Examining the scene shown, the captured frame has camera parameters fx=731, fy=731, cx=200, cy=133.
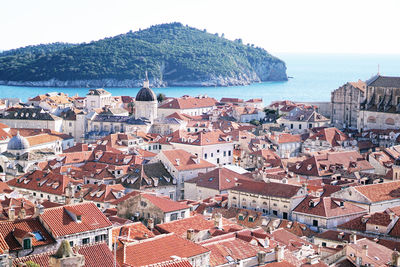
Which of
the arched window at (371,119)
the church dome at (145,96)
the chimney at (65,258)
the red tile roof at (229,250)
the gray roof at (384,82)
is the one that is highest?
the chimney at (65,258)

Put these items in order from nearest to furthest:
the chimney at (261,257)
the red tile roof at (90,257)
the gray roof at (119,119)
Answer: the red tile roof at (90,257) < the chimney at (261,257) < the gray roof at (119,119)

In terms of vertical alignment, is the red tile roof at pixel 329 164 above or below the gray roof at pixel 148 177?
below

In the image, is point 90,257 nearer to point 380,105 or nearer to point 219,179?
point 219,179

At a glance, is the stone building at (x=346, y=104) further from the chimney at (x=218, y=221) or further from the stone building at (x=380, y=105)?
the chimney at (x=218, y=221)

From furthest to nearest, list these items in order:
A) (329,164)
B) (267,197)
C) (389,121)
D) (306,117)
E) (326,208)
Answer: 1. (306,117)
2. (389,121)
3. (329,164)
4. (267,197)
5. (326,208)

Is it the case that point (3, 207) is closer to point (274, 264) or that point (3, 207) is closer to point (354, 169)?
point (274, 264)

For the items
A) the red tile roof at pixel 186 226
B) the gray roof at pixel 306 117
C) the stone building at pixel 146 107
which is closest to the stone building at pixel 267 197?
the red tile roof at pixel 186 226

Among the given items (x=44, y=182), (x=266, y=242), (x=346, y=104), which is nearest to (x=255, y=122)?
(x=346, y=104)

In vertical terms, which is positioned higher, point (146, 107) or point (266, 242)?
point (146, 107)
